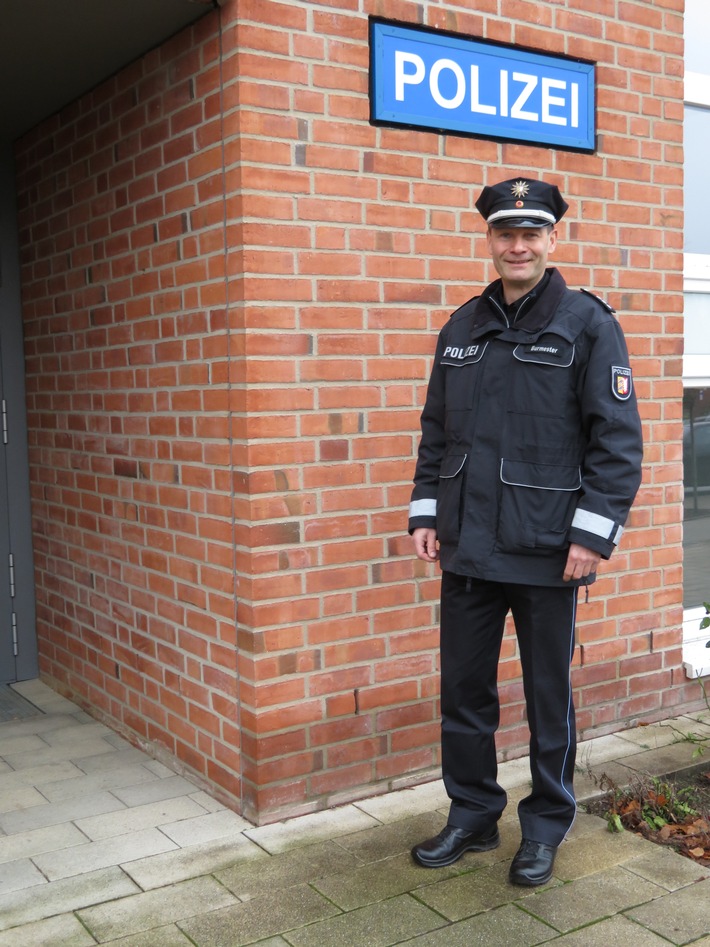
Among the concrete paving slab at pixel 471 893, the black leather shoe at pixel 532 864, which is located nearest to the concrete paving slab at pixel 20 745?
the concrete paving slab at pixel 471 893

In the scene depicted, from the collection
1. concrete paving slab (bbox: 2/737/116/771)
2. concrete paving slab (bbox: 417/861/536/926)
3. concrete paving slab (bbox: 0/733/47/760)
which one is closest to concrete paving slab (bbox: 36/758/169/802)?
concrete paving slab (bbox: 2/737/116/771)

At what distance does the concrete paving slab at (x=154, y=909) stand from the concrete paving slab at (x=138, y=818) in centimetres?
48

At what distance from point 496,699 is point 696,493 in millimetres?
2003

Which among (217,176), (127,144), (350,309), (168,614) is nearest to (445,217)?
(350,309)

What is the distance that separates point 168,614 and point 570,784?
1615mm

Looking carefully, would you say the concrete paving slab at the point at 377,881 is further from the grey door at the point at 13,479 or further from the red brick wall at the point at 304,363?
the grey door at the point at 13,479

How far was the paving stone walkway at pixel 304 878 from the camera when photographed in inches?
110

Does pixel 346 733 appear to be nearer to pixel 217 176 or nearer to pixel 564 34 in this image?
pixel 217 176

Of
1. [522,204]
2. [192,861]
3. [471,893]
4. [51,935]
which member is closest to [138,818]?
[192,861]

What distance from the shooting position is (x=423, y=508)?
10.8 ft

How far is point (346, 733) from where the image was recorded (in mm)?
3643

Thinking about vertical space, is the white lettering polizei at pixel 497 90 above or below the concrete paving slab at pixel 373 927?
above

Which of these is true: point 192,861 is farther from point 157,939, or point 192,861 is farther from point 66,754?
point 66,754

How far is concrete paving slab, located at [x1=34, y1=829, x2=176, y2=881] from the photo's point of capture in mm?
3221
